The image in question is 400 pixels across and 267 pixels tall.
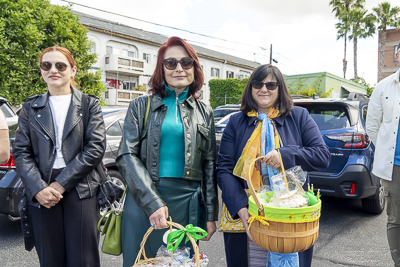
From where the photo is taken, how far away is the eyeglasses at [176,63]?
2.02 m

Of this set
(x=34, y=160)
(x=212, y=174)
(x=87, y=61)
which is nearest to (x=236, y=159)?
(x=212, y=174)

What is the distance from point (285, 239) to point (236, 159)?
67 centimetres

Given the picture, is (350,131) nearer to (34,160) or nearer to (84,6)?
(34,160)

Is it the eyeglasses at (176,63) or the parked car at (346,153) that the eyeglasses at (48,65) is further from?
the parked car at (346,153)

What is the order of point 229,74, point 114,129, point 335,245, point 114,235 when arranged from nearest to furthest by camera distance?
point 114,235 → point 335,245 → point 114,129 → point 229,74

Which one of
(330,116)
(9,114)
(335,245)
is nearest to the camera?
(335,245)

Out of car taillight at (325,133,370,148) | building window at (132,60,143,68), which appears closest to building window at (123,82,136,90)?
building window at (132,60,143,68)

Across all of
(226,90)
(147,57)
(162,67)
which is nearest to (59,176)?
(162,67)

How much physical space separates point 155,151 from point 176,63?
566mm

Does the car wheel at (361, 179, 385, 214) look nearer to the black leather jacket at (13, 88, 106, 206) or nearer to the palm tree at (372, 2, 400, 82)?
the black leather jacket at (13, 88, 106, 206)

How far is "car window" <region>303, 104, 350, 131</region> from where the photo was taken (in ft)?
14.2

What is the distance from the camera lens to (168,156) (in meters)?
1.95

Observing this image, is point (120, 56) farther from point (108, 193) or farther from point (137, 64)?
point (108, 193)

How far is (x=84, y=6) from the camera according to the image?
16172 millimetres
